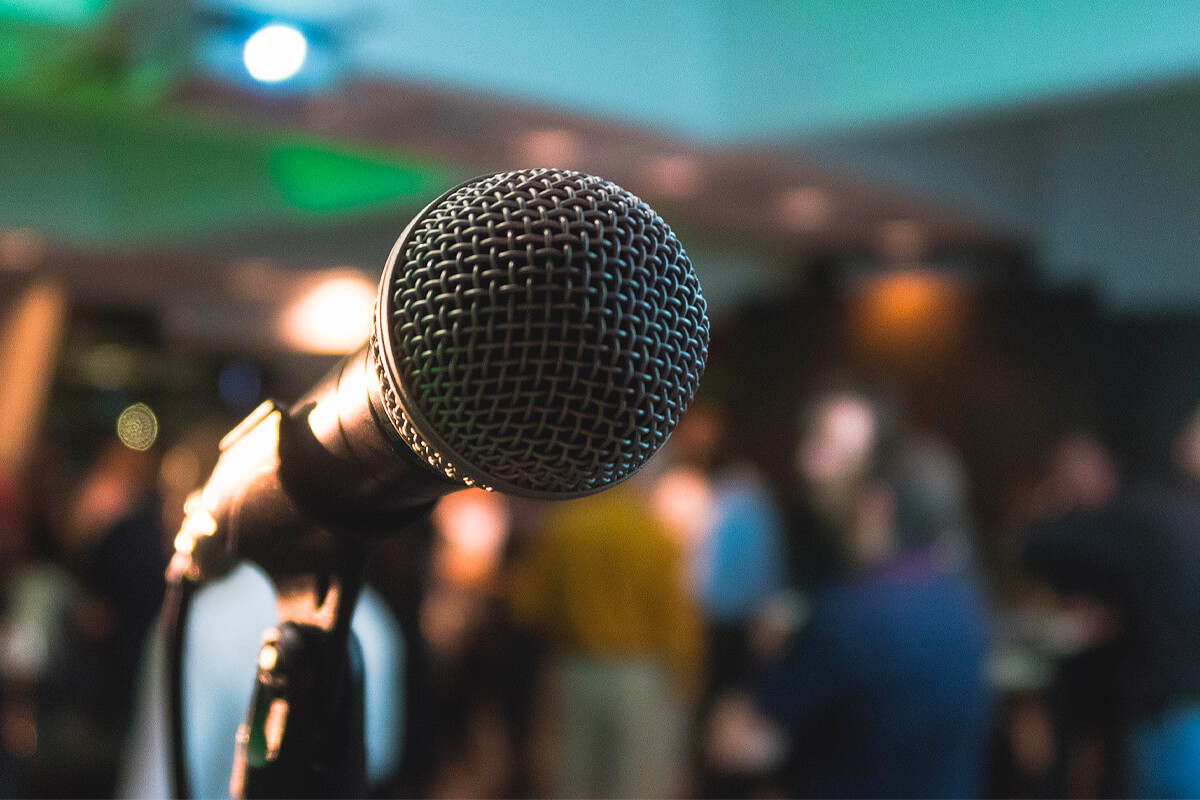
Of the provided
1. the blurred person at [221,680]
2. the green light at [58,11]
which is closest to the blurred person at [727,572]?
the green light at [58,11]

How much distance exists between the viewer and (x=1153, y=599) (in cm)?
322

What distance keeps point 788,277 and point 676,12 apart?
345 cm

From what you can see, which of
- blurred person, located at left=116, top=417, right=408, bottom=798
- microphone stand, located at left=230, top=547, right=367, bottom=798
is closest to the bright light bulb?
blurred person, located at left=116, top=417, right=408, bottom=798

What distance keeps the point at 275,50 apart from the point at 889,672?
2.44 m

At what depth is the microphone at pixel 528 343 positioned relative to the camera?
0.55 m

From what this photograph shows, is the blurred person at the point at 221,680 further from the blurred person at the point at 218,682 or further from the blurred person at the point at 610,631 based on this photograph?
the blurred person at the point at 610,631

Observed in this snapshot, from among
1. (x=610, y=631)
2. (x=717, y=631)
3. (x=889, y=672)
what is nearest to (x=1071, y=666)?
(x=717, y=631)

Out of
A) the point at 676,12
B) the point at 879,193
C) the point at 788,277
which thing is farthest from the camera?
the point at 788,277

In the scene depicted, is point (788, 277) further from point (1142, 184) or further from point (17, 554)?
point (17, 554)

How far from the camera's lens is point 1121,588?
359 centimetres

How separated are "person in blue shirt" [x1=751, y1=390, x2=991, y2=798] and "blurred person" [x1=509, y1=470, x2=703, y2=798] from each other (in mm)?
1894

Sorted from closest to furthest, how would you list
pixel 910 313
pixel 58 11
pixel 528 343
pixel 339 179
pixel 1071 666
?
pixel 528 343 < pixel 58 11 < pixel 1071 666 < pixel 339 179 < pixel 910 313

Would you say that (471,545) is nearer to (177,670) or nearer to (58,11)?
(58,11)

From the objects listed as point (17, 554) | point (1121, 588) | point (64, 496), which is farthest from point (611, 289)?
point (64, 496)
